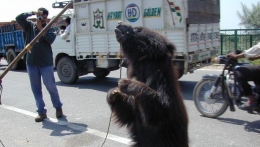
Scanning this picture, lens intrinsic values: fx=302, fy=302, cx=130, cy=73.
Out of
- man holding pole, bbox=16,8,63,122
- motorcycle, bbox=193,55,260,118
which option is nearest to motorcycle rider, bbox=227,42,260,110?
motorcycle, bbox=193,55,260,118

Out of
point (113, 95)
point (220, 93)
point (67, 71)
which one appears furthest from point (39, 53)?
point (67, 71)

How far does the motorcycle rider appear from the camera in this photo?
464 cm

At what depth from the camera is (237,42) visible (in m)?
11.9

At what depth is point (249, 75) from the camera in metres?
4.68

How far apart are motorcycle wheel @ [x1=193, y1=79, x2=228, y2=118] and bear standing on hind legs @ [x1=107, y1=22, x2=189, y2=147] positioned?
2.94 metres

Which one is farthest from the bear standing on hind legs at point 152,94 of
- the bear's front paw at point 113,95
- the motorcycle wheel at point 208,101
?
the motorcycle wheel at point 208,101

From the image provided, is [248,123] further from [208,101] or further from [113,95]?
[113,95]

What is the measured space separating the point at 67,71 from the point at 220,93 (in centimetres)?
557

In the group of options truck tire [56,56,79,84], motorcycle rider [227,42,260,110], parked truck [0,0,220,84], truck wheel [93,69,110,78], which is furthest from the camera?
truck wheel [93,69,110,78]

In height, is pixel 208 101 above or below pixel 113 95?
below

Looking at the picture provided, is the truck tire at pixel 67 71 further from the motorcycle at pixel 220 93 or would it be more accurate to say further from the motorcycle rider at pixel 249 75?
the motorcycle rider at pixel 249 75

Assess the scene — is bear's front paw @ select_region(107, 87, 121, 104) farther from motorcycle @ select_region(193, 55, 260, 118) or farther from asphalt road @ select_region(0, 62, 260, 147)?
motorcycle @ select_region(193, 55, 260, 118)

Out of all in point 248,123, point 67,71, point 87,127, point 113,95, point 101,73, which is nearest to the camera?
point 113,95

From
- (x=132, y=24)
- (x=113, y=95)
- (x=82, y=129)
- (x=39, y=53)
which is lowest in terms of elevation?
(x=82, y=129)
